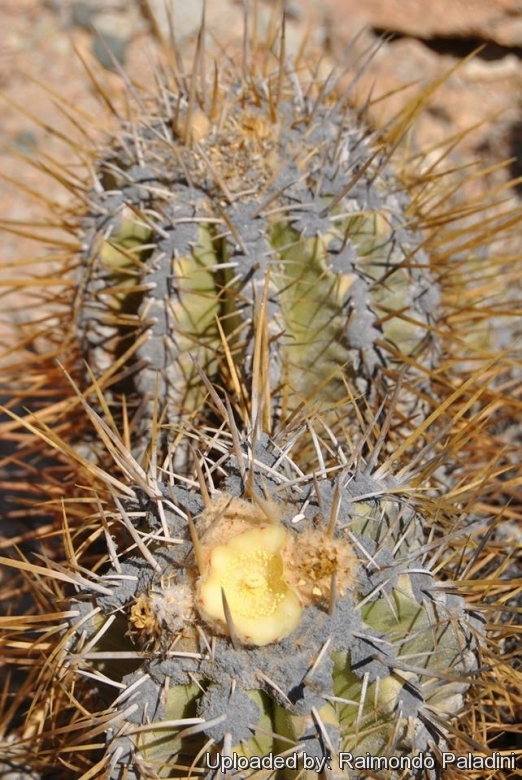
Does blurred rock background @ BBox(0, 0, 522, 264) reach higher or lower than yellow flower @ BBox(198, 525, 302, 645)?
higher

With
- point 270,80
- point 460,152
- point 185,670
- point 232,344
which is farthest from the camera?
point 460,152

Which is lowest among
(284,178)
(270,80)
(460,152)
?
(284,178)

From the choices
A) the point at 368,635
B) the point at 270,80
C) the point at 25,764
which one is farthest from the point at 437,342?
the point at 25,764

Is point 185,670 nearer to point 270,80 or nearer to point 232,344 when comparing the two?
point 232,344

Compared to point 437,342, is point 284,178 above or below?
above

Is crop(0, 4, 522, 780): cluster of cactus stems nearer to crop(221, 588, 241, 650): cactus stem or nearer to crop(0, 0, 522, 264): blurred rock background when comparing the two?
crop(221, 588, 241, 650): cactus stem

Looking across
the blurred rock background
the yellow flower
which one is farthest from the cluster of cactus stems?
the blurred rock background

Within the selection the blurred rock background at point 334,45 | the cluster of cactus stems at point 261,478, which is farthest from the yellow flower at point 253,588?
the blurred rock background at point 334,45

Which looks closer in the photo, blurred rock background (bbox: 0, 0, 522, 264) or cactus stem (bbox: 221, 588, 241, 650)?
cactus stem (bbox: 221, 588, 241, 650)
